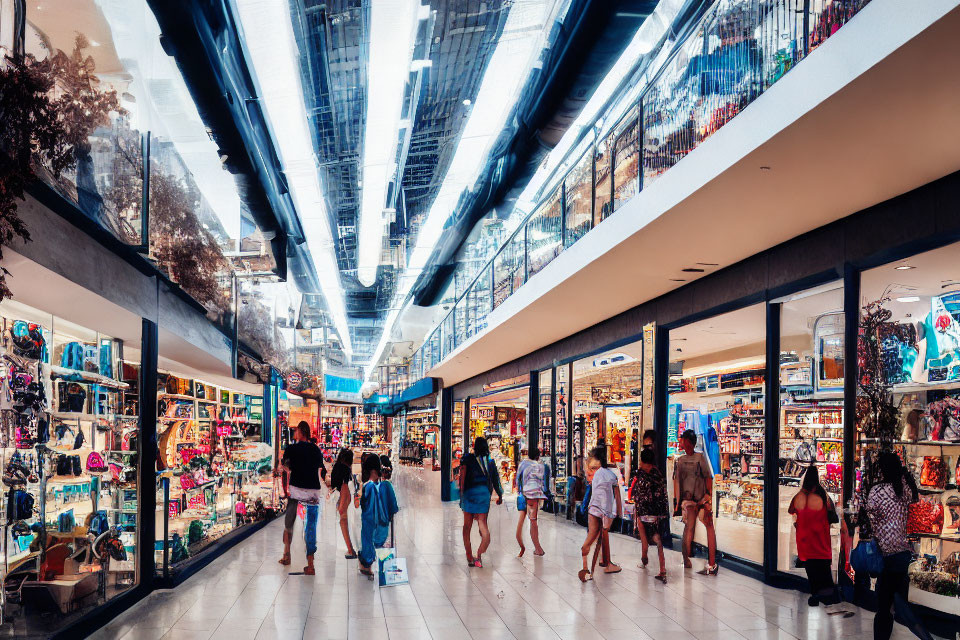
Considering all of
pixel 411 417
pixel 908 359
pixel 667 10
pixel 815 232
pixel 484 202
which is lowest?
pixel 411 417

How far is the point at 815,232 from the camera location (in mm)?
7430

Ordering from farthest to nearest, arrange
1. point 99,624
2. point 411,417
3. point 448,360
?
point 411,417, point 448,360, point 99,624

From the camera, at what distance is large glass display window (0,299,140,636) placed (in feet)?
17.1

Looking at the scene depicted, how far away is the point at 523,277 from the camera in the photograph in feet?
39.9

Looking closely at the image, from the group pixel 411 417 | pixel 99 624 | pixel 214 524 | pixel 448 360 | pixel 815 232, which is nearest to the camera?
pixel 99 624

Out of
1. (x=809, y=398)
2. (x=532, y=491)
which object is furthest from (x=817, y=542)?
(x=532, y=491)

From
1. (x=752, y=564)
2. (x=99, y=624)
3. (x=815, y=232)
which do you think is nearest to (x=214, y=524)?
(x=99, y=624)

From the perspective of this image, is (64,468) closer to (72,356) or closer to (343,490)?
(72,356)

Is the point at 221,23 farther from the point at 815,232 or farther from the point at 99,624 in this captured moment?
the point at 815,232

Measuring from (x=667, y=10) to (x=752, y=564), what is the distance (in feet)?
18.7

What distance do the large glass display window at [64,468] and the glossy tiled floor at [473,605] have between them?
505mm

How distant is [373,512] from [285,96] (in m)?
4.19

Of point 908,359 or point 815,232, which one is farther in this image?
point 815,232

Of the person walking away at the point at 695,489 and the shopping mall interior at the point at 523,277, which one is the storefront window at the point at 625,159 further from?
the person walking away at the point at 695,489
